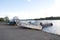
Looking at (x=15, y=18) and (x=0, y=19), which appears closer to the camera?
(x=15, y=18)

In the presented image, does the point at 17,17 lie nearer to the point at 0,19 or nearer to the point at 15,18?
the point at 15,18

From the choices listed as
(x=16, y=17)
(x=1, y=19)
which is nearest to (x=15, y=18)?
(x=16, y=17)

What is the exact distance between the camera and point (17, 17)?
49.0 metres

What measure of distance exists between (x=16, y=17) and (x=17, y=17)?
0.36 meters

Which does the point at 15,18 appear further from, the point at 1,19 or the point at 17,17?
the point at 1,19

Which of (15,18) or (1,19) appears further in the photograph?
(1,19)

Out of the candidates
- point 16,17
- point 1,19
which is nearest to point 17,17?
point 16,17

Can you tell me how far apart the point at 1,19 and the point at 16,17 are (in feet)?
166

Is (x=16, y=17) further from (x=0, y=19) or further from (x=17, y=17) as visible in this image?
(x=0, y=19)

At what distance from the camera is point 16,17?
4891 cm

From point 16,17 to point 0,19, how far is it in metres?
51.4

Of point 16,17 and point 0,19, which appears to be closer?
point 16,17

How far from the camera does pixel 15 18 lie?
48.3 meters

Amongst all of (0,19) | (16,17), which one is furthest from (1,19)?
(16,17)
